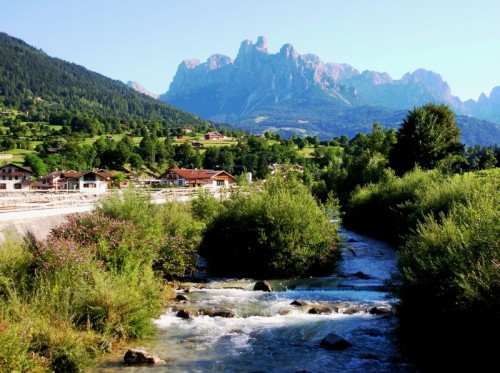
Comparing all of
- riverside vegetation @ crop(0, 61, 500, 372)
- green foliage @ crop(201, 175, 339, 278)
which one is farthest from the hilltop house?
green foliage @ crop(201, 175, 339, 278)

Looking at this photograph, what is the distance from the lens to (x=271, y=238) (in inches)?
1162

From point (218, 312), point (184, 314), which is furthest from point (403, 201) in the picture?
point (184, 314)

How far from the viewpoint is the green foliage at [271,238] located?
29281 millimetres

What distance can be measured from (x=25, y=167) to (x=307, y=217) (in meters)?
116

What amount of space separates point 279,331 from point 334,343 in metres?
2.70

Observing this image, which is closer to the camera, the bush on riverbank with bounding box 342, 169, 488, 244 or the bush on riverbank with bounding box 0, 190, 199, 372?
the bush on riverbank with bounding box 0, 190, 199, 372

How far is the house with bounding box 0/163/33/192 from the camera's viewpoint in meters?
117

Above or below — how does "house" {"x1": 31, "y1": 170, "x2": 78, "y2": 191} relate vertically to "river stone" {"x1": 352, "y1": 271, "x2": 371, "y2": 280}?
above

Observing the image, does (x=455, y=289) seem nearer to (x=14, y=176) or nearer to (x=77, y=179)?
(x=77, y=179)

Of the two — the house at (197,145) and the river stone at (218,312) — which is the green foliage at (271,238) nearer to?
the river stone at (218,312)

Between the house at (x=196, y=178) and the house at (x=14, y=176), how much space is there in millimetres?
33127

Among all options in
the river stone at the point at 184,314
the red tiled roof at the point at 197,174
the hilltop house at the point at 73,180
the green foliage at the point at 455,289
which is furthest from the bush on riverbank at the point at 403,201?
the hilltop house at the point at 73,180

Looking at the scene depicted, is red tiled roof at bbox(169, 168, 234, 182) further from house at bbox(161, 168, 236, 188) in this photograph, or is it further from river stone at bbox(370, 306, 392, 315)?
river stone at bbox(370, 306, 392, 315)

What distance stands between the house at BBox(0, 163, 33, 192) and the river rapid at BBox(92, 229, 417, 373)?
103 meters
